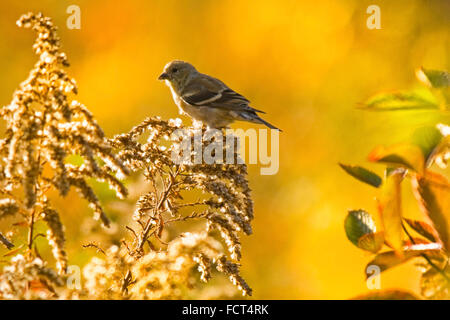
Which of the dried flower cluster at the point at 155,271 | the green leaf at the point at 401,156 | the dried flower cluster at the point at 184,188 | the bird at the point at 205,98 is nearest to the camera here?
the green leaf at the point at 401,156

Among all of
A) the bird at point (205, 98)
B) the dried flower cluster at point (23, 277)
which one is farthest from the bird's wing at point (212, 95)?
the dried flower cluster at point (23, 277)

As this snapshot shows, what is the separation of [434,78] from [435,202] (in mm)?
227

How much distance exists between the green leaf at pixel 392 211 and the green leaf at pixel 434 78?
0.61ft

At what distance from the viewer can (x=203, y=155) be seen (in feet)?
5.95

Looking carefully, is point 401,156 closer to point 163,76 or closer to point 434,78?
point 434,78

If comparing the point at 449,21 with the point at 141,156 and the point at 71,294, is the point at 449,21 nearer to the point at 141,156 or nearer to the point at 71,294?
the point at 141,156

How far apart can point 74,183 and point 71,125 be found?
11 cm

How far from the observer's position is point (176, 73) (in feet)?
13.8

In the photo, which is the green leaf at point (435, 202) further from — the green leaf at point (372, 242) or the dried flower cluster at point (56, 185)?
the dried flower cluster at point (56, 185)

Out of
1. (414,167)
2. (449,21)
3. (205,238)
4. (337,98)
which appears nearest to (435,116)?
(414,167)

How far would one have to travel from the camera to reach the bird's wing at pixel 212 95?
386cm

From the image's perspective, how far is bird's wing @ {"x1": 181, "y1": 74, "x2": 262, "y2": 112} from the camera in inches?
152

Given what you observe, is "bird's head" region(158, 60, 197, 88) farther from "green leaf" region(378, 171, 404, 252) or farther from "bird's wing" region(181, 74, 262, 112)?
"green leaf" region(378, 171, 404, 252)

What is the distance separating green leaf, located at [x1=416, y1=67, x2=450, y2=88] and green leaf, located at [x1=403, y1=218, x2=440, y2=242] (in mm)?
252
